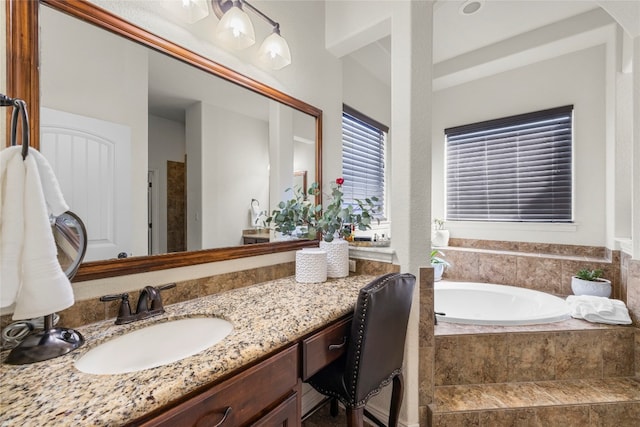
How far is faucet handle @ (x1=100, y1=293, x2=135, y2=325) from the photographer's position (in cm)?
98

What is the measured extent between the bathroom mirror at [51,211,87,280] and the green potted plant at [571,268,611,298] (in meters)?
3.26

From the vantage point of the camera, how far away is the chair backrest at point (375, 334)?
1.13 m

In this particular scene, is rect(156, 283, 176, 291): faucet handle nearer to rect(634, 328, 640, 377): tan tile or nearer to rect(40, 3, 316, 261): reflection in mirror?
rect(40, 3, 316, 261): reflection in mirror

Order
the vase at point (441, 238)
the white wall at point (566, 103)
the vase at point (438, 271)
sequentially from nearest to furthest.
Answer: the white wall at point (566, 103)
the vase at point (438, 271)
the vase at point (441, 238)

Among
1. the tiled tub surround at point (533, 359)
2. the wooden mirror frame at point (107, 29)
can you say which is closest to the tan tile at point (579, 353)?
the tiled tub surround at point (533, 359)

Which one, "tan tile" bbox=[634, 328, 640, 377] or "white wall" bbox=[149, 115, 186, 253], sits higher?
"white wall" bbox=[149, 115, 186, 253]

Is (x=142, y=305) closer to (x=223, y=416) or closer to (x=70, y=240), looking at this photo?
(x=70, y=240)

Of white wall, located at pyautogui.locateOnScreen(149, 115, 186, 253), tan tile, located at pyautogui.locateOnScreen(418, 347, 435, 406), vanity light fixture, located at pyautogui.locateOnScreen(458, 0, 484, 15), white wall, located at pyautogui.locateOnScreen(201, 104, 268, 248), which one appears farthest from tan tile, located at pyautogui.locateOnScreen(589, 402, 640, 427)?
vanity light fixture, located at pyautogui.locateOnScreen(458, 0, 484, 15)

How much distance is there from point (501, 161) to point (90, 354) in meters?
3.69

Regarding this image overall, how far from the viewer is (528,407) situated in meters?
1.57

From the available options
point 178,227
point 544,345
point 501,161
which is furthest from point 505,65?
point 178,227

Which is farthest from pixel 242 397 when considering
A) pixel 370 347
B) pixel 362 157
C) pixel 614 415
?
pixel 362 157

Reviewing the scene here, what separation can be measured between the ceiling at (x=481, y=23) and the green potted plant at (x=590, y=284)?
7.23 ft

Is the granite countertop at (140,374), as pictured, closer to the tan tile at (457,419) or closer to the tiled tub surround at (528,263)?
the tan tile at (457,419)
